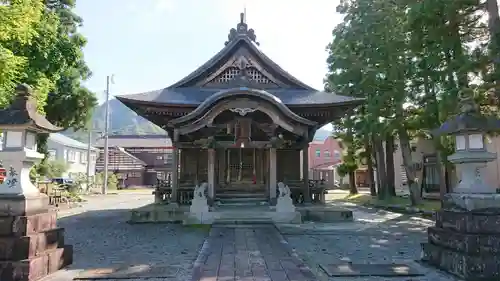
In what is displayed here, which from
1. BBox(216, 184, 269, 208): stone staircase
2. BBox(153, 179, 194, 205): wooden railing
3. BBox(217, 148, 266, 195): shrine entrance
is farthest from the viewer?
BBox(217, 148, 266, 195): shrine entrance

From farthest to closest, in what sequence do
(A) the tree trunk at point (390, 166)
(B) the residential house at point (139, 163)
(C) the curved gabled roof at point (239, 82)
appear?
(B) the residential house at point (139, 163), (A) the tree trunk at point (390, 166), (C) the curved gabled roof at point (239, 82)

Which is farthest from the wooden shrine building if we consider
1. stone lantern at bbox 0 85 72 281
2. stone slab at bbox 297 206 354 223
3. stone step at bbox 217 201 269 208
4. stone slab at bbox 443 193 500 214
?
stone slab at bbox 443 193 500 214

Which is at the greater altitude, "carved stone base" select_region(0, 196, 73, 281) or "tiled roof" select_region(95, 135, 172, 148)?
"tiled roof" select_region(95, 135, 172, 148)

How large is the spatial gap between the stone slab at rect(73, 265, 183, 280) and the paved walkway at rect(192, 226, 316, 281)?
1.55 feet

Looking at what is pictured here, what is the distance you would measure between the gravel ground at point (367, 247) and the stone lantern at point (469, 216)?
14.8 inches

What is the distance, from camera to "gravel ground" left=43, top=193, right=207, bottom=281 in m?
7.15

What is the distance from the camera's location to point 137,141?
72.2 metres

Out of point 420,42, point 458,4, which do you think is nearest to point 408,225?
point 420,42

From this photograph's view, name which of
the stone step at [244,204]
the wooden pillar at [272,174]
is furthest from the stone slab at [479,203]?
the stone step at [244,204]

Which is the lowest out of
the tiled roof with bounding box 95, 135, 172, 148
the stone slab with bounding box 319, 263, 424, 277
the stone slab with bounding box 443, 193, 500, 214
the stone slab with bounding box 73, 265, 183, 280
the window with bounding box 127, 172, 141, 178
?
the stone slab with bounding box 319, 263, 424, 277

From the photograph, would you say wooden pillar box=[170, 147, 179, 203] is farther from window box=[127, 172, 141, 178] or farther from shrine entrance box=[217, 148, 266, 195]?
window box=[127, 172, 141, 178]

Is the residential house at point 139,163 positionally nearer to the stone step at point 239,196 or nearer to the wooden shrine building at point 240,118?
the wooden shrine building at point 240,118

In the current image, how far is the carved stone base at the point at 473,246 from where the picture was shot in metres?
5.99

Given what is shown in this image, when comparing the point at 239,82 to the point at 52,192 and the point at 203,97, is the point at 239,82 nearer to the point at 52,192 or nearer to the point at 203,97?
the point at 203,97
